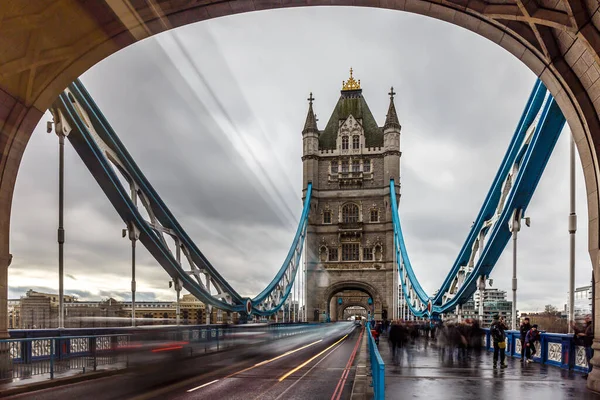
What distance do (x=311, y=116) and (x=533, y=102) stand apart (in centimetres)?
5441

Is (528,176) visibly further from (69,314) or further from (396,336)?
(69,314)

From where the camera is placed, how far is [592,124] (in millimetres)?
9469

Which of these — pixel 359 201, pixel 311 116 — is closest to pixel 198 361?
pixel 359 201

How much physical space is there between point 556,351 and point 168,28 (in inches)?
498

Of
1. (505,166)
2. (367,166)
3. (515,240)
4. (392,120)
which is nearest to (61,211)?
(515,240)

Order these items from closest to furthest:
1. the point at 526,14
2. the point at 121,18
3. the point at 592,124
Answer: the point at 526,14
the point at 592,124
the point at 121,18

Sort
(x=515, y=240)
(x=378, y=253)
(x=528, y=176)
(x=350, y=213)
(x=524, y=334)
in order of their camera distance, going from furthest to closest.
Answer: (x=350, y=213) → (x=378, y=253) → (x=528, y=176) → (x=515, y=240) → (x=524, y=334)

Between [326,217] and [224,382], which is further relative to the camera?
[326,217]

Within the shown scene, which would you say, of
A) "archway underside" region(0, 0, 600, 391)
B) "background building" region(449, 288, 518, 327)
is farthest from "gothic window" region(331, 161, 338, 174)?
"archway underside" region(0, 0, 600, 391)

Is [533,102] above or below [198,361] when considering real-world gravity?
Result: above

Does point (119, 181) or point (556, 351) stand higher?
point (119, 181)

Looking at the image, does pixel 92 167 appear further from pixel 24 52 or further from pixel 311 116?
pixel 311 116

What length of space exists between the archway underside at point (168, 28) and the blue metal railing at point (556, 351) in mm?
3770

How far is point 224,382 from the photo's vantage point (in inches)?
462
